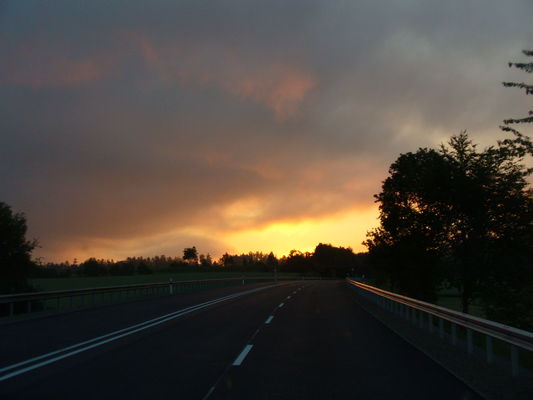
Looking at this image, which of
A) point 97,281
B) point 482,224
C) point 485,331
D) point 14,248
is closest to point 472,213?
point 482,224

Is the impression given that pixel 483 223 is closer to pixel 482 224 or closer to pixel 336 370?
pixel 482 224

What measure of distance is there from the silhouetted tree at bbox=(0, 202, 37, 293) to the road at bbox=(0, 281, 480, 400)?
1888cm

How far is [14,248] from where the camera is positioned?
33500 millimetres

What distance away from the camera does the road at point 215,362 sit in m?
7.03

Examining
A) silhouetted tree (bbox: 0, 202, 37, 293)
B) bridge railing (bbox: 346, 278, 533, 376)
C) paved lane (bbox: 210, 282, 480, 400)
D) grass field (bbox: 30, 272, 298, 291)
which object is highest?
silhouetted tree (bbox: 0, 202, 37, 293)

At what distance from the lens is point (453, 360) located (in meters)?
9.79

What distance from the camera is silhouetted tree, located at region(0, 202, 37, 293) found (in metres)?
33.0

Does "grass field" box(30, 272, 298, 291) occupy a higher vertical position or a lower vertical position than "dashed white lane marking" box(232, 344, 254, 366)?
lower

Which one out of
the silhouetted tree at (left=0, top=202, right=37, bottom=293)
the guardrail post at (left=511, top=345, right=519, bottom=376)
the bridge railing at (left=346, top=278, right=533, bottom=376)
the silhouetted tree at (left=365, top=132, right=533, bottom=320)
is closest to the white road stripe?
the bridge railing at (left=346, top=278, right=533, bottom=376)

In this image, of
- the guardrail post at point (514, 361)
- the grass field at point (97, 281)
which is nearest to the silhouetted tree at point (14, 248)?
the grass field at point (97, 281)

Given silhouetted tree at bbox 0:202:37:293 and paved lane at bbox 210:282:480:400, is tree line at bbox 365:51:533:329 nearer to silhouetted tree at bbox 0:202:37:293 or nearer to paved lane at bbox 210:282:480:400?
paved lane at bbox 210:282:480:400

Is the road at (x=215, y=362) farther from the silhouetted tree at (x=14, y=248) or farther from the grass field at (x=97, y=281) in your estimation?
the grass field at (x=97, y=281)

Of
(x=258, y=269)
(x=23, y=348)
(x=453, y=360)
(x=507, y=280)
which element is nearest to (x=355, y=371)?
(x=453, y=360)

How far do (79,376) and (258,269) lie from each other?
166 metres
